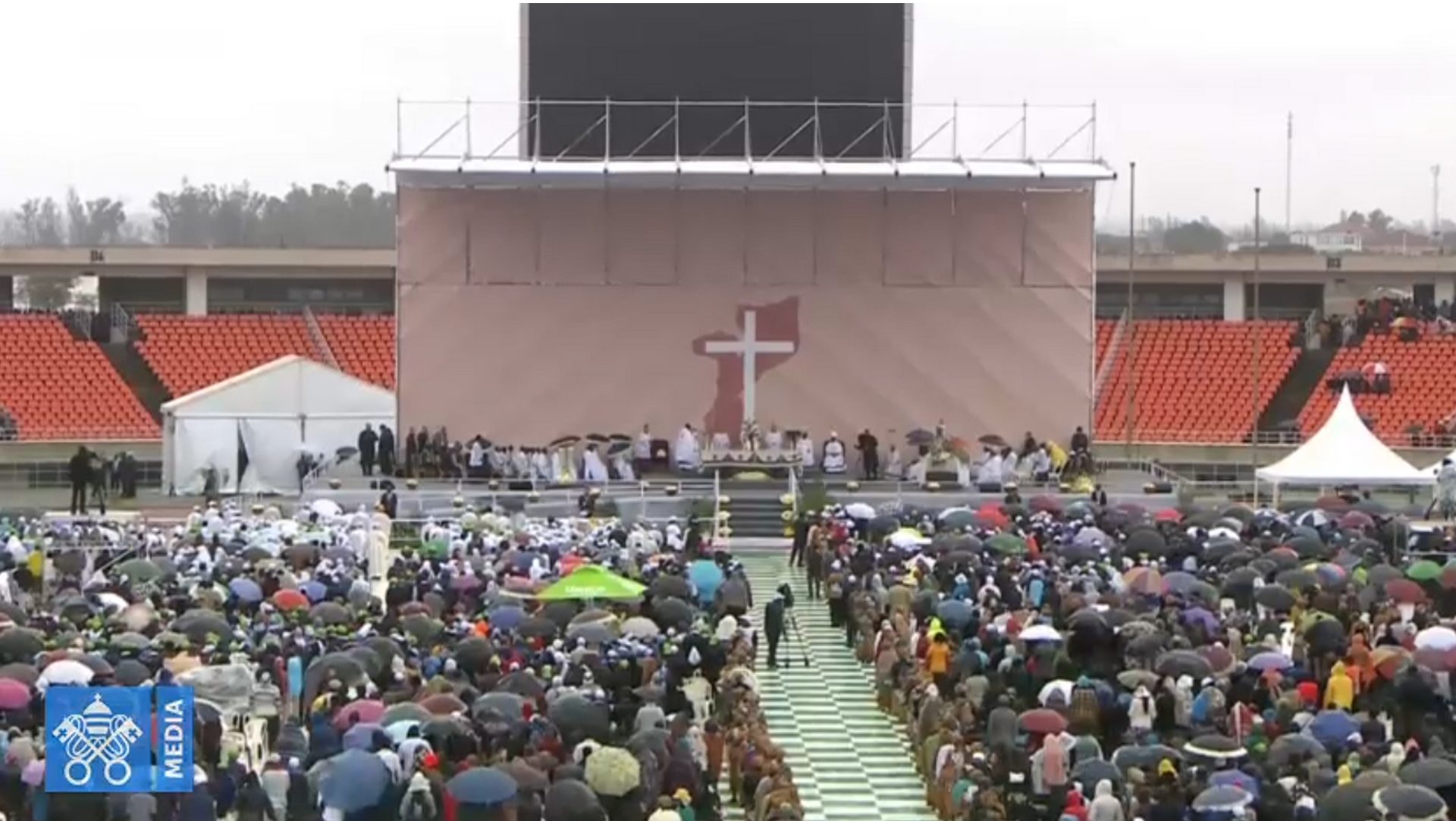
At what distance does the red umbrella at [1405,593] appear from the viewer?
25781mm

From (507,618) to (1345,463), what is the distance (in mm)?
17148

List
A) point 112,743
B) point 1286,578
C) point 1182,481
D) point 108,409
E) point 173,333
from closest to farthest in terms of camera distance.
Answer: point 112,743 → point 1286,578 → point 1182,481 → point 108,409 → point 173,333

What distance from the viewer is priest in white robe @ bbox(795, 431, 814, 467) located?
135ft

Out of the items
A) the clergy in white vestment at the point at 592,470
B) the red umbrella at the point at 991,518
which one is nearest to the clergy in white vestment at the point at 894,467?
the clergy in white vestment at the point at 592,470

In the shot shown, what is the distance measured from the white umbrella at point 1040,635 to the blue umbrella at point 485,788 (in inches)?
276

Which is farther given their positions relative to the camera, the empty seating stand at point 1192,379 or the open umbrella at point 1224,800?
the empty seating stand at point 1192,379

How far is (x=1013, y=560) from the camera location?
28.1 metres

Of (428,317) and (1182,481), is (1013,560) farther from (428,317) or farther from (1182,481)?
(428,317)

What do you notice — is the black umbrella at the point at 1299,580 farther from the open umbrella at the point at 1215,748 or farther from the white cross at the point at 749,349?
the white cross at the point at 749,349

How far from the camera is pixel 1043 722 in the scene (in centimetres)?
1942

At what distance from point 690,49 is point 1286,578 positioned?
2026cm

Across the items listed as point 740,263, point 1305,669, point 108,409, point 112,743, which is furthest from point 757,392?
point 112,743

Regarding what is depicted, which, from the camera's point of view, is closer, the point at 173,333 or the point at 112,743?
the point at 112,743

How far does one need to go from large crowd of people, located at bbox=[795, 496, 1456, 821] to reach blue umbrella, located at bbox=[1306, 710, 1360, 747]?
17 millimetres
